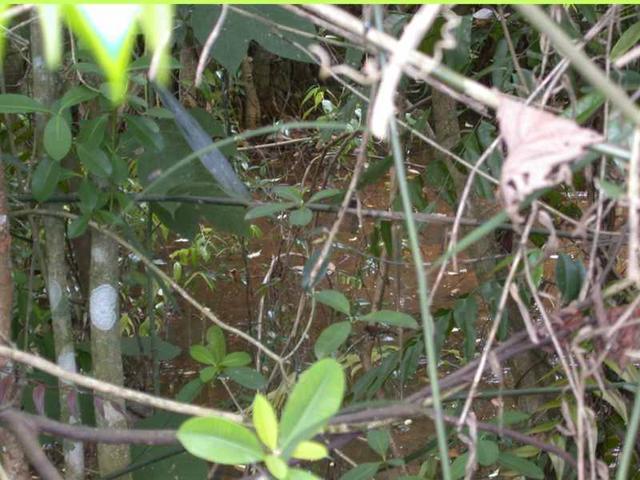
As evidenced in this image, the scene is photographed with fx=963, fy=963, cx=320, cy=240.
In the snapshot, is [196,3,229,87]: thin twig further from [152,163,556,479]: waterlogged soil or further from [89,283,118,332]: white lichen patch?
[152,163,556,479]: waterlogged soil

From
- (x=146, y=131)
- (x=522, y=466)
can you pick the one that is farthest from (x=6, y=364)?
(x=522, y=466)

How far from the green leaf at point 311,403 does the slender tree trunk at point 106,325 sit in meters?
0.49

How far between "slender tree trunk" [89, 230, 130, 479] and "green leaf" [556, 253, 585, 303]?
1.50ft

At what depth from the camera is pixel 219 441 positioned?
54 cm

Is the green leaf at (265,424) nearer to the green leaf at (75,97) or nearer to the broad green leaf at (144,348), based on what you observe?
the green leaf at (75,97)

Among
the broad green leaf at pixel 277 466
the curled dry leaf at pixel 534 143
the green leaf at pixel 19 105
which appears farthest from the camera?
the green leaf at pixel 19 105

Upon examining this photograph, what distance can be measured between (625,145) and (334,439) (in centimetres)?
29

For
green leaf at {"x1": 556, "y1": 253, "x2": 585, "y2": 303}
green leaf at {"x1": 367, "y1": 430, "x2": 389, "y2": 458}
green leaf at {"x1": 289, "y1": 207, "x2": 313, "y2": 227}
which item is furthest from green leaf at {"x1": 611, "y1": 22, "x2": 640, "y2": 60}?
green leaf at {"x1": 367, "y1": 430, "x2": 389, "y2": 458}

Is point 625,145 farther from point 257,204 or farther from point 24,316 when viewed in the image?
point 24,316

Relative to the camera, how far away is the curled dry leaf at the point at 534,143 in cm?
42

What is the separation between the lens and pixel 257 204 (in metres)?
0.94

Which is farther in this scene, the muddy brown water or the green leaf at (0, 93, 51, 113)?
the muddy brown water

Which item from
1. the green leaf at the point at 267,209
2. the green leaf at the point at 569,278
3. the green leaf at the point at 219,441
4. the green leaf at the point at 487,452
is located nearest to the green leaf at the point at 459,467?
the green leaf at the point at 487,452

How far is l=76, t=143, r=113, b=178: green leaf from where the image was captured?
93 centimetres
